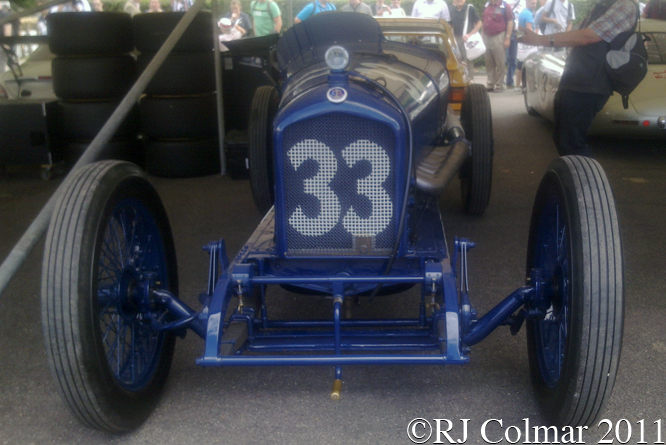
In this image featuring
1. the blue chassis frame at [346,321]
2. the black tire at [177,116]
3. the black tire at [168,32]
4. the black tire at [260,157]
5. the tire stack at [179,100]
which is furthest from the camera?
the black tire at [177,116]

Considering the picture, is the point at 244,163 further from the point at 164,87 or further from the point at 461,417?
the point at 461,417

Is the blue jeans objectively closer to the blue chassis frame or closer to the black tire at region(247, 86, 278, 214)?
the black tire at region(247, 86, 278, 214)

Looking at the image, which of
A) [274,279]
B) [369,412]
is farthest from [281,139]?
[369,412]

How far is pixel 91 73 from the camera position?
19.1ft

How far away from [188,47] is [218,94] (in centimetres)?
50

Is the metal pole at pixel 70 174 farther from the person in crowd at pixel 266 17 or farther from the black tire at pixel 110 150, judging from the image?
the person in crowd at pixel 266 17

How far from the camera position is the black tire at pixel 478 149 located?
440cm

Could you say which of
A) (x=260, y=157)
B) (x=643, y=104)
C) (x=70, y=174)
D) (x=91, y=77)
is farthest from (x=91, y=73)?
(x=643, y=104)

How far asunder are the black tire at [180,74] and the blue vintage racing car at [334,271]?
3302 mm

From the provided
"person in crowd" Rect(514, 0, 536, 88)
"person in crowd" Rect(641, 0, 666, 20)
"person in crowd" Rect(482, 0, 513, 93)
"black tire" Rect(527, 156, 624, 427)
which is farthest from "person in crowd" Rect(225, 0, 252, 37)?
"black tire" Rect(527, 156, 624, 427)

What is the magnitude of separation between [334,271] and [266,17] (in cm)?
762

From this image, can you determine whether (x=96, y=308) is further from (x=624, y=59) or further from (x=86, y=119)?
(x=86, y=119)

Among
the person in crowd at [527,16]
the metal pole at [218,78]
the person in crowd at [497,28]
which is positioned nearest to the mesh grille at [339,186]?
the metal pole at [218,78]

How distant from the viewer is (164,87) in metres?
5.82
